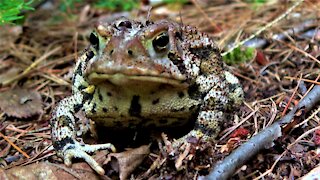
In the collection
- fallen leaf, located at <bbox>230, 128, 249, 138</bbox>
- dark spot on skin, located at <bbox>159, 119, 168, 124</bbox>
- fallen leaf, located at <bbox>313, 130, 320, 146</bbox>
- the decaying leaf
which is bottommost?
the decaying leaf

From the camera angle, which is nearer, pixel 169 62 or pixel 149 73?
pixel 149 73

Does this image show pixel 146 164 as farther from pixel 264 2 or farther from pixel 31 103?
pixel 264 2

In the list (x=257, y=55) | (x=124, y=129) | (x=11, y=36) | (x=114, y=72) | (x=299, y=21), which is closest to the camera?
(x=114, y=72)

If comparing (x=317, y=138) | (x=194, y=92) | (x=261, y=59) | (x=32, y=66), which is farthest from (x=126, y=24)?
(x=32, y=66)

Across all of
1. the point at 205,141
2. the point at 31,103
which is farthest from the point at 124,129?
the point at 31,103

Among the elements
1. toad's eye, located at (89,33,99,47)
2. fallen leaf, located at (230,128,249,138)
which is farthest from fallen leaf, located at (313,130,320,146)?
toad's eye, located at (89,33,99,47)

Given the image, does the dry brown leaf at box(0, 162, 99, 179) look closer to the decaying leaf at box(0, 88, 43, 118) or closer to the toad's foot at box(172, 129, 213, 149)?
the toad's foot at box(172, 129, 213, 149)

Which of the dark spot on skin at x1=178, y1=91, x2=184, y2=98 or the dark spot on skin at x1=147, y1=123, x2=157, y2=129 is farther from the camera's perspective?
the dark spot on skin at x1=147, y1=123, x2=157, y2=129

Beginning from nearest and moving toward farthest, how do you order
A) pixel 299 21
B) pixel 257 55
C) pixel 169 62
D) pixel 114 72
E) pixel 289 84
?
1. pixel 114 72
2. pixel 169 62
3. pixel 289 84
4. pixel 257 55
5. pixel 299 21

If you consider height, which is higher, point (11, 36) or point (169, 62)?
point (169, 62)
